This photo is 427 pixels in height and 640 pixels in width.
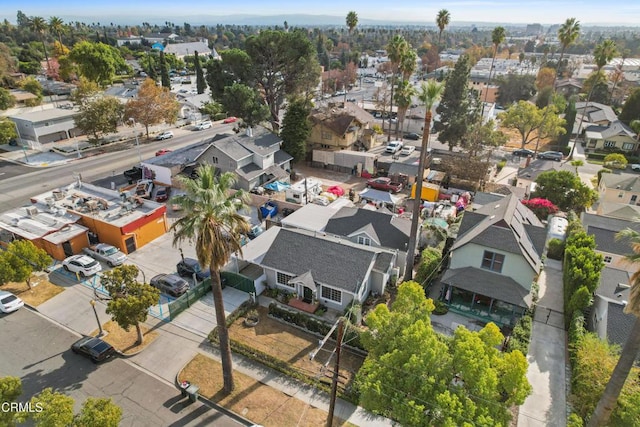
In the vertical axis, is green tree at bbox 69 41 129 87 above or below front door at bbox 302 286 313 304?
above

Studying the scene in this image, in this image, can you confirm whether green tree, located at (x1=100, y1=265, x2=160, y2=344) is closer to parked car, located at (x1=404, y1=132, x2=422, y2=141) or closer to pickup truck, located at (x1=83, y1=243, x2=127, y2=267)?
pickup truck, located at (x1=83, y1=243, x2=127, y2=267)

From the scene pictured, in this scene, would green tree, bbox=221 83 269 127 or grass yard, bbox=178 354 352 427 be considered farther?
green tree, bbox=221 83 269 127

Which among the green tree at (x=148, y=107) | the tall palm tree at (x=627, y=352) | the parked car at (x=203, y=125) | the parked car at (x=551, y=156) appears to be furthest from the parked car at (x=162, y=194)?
the parked car at (x=551, y=156)

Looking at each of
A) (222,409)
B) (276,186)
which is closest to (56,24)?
(276,186)

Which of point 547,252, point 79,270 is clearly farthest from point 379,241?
point 79,270

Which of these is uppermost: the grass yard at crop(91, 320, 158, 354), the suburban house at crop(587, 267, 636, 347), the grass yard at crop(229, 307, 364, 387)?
the suburban house at crop(587, 267, 636, 347)

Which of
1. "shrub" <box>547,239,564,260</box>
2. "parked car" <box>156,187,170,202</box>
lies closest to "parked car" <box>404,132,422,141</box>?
"shrub" <box>547,239,564,260</box>

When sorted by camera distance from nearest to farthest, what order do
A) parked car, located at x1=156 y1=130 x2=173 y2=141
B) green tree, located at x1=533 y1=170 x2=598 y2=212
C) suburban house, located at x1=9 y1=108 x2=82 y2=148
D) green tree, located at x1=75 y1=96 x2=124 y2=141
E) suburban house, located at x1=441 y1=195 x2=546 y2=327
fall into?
suburban house, located at x1=441 y1=195 x2=546 y2=327 → green tree, located at x1=533 y1=170 x2=598 y2=212 → green tree, located at x1=75 y1=96 x2=124 y2=141 → suburban house, located at x1=9 y1=108 x2=82 y2=148 → parked car, located at x1=156 y1=130 x2=173 y2=141

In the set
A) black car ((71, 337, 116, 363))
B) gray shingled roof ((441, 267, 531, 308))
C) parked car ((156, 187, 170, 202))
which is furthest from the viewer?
parked car ((156, 187, 170, 202))
